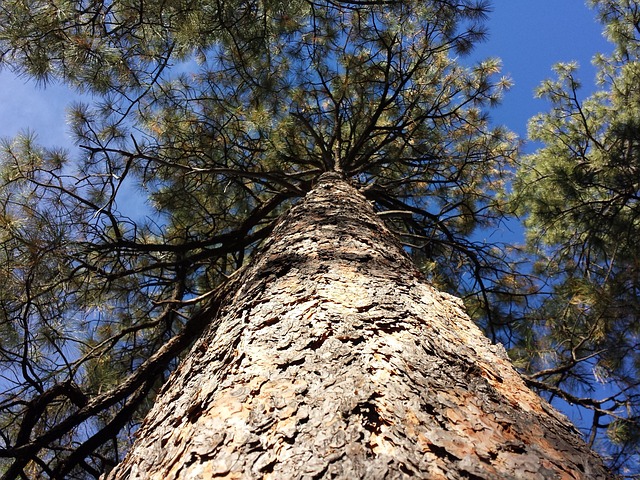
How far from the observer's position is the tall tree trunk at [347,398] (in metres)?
0.69

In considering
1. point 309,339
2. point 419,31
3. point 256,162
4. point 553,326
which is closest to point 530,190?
point 553,326

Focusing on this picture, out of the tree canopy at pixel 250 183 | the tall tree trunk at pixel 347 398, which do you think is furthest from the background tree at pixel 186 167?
the tall tree trunk at pixel 347 398

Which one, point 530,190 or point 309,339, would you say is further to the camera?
point 530,190

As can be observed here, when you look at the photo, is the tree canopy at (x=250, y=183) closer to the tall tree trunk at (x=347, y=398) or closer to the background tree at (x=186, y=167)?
the background tree at (x=186, y=167)

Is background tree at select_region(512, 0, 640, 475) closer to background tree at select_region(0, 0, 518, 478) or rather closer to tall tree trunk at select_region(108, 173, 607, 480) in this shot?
background tree at select_region(0, 0, 518, 478)

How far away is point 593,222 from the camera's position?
16.8ft

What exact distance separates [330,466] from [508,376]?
0.65 m

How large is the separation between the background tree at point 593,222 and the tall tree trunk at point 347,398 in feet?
9.30

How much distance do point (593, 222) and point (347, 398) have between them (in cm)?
520

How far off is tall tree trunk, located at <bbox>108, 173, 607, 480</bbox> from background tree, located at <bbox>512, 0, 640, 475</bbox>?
2.84m

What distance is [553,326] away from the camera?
419 cm

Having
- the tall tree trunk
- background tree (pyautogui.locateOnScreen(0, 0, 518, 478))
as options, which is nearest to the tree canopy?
background tree (pyautogui.locateOnScreen(0, 0, 518, 478))

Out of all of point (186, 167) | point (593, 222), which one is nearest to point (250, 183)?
point (186, 167)

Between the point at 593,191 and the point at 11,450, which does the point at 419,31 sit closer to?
the point at 593,191
